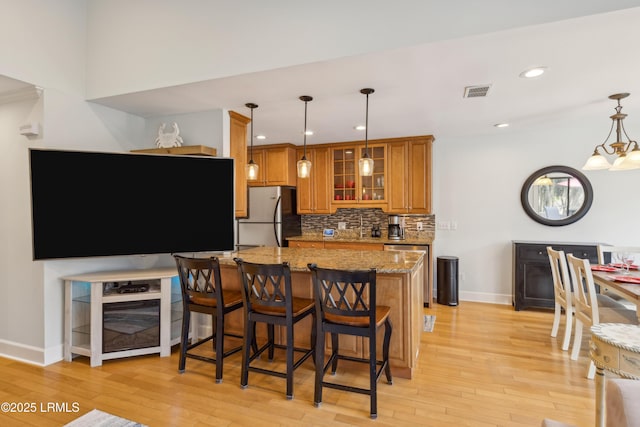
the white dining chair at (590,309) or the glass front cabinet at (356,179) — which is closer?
the white dining chair at (590,309)

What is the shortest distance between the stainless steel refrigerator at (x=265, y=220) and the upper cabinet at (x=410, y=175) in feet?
5.38

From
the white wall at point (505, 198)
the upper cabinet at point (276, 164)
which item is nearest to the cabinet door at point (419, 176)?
the white wall at point (505, 198)

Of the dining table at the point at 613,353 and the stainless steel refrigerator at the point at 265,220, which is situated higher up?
the stainless steel refrigerator at the point at 265,220

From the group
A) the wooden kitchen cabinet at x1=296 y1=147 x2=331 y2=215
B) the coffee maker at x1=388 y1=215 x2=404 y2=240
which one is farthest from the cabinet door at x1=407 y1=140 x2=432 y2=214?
the wooden kitchen cabinet at x1=296 y1=147 x2=331 y2=215

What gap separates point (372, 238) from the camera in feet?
17.1

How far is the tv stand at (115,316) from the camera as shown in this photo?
116 inches

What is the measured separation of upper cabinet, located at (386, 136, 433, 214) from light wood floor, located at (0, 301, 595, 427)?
86.8 inches

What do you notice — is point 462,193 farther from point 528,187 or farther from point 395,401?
point 395,401

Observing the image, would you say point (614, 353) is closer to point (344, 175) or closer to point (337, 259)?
point (337, 259)

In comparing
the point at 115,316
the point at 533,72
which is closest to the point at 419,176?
the point at 533,72

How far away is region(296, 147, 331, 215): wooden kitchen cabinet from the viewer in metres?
5.46

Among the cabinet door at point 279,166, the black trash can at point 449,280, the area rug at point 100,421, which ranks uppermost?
the cabinet door at point 279,166

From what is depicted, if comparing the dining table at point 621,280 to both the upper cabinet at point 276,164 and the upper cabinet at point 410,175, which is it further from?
the upper cabinet at point 276,164

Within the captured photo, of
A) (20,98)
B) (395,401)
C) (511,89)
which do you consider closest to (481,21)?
(511,89)
